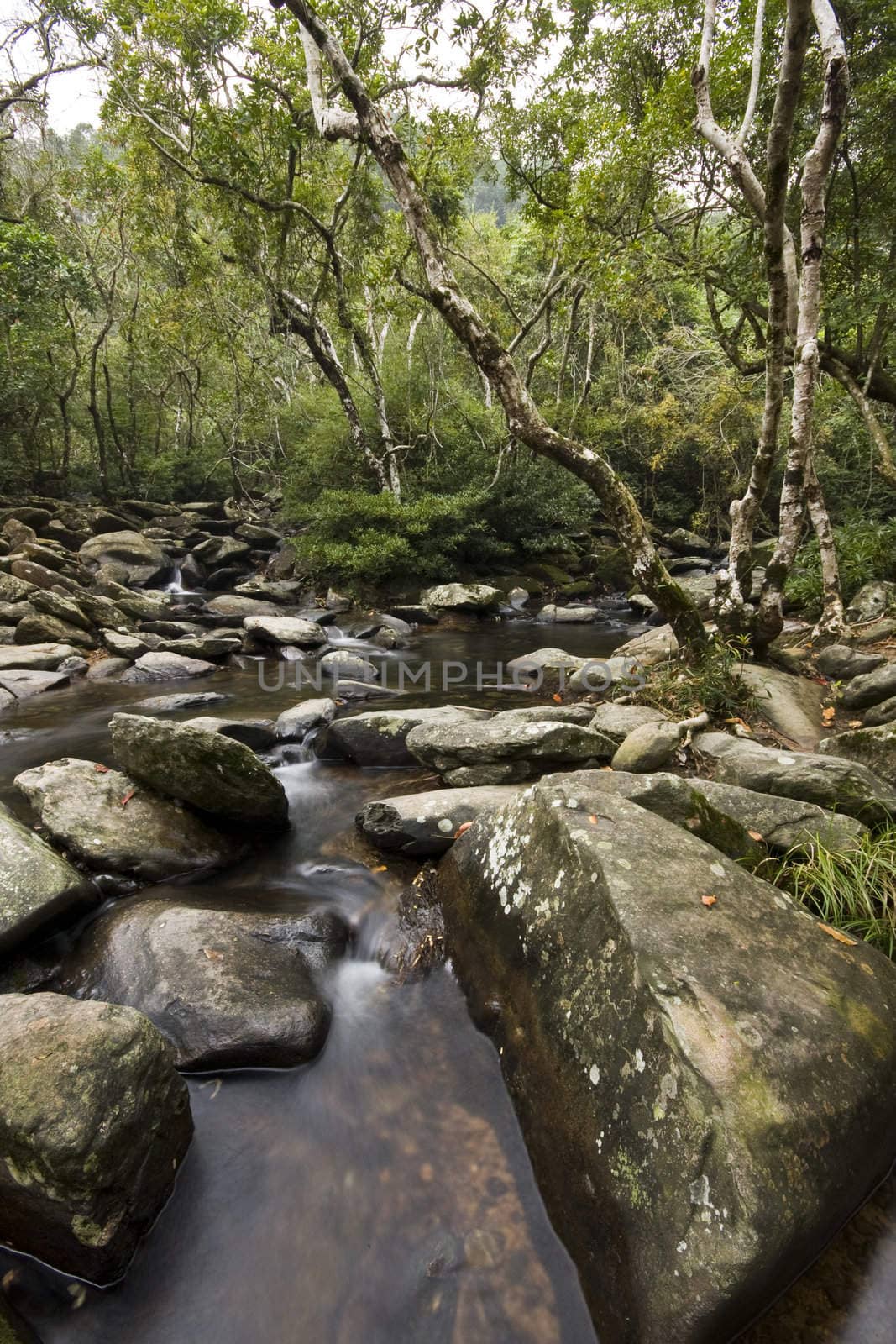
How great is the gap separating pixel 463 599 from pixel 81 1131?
13757 millimetres

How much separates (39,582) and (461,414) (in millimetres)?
12313

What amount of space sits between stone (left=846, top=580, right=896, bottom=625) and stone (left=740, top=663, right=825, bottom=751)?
331 cm

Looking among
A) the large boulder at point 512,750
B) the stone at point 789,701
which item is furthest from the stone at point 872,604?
the large boulder at point 512,750

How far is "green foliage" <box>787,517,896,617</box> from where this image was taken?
10164 millimetres

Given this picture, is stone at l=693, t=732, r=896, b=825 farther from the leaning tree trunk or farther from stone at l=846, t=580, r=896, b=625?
stone at l=846, t=580, r=896, b=625

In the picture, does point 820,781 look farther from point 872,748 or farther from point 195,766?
point 195,766

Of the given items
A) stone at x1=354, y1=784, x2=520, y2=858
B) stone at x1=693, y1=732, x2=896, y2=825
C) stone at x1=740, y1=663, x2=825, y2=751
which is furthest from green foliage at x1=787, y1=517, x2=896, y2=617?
stone at x1=354, y1=784, x2=520, y2=858

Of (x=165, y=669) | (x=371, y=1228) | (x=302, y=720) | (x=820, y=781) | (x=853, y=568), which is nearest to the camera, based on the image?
(x=371, y=1228)

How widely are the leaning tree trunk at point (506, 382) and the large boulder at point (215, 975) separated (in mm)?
4671

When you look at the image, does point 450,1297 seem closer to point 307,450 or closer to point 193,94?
point 307,450

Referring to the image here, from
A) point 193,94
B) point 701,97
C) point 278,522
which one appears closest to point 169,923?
point 701,97

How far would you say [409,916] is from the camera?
387 centimetres

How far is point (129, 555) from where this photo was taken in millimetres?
17641

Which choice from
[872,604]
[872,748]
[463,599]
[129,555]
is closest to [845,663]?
[872,748]
